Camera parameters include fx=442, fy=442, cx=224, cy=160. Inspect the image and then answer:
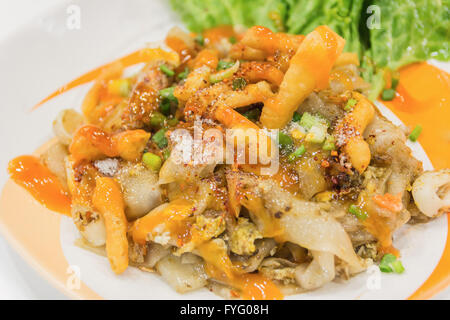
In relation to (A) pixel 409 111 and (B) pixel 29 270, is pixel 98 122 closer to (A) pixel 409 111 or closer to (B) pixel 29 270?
(B) pixel 29 270

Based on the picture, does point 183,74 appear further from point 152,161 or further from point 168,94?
point 152,161

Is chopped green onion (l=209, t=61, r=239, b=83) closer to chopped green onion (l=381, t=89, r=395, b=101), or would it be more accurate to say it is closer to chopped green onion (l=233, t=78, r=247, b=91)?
chopped green onion (l=233, t=78, r=247, b=91)

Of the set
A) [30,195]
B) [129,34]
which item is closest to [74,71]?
[129,34]

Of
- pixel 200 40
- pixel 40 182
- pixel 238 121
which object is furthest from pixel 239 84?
pixel 40 182

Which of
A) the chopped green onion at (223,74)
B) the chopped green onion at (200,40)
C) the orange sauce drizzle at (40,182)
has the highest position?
the chopped green onion at (223,74)

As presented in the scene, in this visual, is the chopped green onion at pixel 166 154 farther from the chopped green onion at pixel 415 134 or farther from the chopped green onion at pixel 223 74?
the chopped green onion at pixel 415 134

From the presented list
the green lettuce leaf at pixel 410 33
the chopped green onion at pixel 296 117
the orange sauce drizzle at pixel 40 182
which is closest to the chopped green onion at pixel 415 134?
the green lettuce leaf at pixel 410 33
